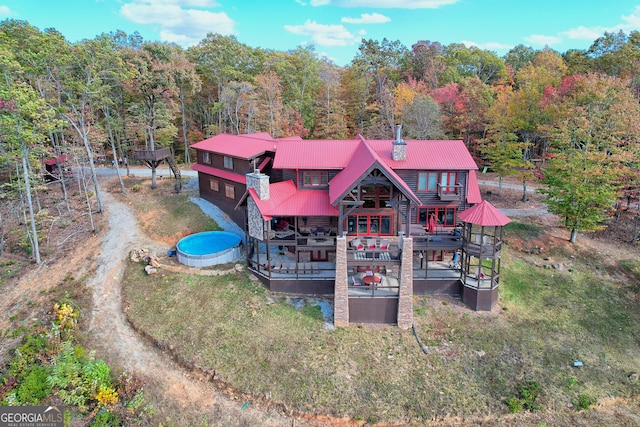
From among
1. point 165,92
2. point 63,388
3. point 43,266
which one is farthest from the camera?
point 165,92

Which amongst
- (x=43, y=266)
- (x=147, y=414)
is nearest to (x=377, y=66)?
(x=43, y=266)

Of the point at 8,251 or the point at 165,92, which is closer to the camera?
the point at 8,251

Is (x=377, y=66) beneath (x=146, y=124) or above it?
above

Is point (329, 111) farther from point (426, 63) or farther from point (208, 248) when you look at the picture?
point (208, 248)

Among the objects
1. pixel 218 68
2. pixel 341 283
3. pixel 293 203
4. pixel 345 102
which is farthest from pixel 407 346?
pixel 218 68

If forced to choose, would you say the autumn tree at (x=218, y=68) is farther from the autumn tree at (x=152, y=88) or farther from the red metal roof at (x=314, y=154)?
the red metal roof at (x=314, y=154)

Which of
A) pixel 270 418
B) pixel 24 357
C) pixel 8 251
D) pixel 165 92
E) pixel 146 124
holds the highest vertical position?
pixel 165 92

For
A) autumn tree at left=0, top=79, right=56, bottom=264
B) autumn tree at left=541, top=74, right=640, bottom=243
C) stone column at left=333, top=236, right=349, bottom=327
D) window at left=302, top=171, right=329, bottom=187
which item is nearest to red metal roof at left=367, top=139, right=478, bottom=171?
window at left=302, top=171, right=329, bottom=187

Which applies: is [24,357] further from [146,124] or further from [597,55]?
[597,55]
